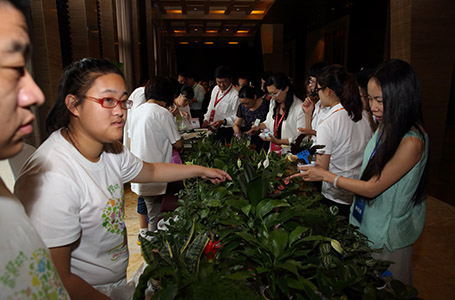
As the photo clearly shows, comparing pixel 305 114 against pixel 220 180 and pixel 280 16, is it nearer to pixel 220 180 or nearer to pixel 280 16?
pixel 220 180

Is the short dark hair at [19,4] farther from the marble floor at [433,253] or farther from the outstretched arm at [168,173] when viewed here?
the marble floor at [433,253]

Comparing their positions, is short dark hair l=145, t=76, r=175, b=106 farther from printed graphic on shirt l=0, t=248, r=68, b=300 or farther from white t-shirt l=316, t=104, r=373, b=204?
printed graphic on shirt l=0, t=248, r=68, b=300

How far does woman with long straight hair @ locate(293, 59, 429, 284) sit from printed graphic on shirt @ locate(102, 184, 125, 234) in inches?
46.5

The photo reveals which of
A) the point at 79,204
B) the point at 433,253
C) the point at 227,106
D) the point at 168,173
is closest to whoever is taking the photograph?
the point at 79,204

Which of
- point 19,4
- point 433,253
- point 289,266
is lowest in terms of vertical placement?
point 433,253

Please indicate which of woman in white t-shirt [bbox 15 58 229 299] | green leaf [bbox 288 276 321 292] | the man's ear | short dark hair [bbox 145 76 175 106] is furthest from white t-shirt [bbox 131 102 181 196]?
green leaf [bbox 288 276 321 292]

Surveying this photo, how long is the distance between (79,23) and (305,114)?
318cm

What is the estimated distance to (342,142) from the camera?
95.8 inches

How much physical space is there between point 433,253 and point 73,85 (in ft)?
11.7

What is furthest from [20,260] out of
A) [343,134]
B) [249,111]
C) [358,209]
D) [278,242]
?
[249,111]

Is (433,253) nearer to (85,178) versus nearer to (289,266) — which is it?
(289,266)

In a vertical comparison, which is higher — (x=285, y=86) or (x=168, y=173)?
(x=285, y=86)

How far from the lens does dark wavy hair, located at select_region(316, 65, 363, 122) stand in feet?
7.98

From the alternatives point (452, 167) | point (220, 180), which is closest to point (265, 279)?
point (220, 180)
